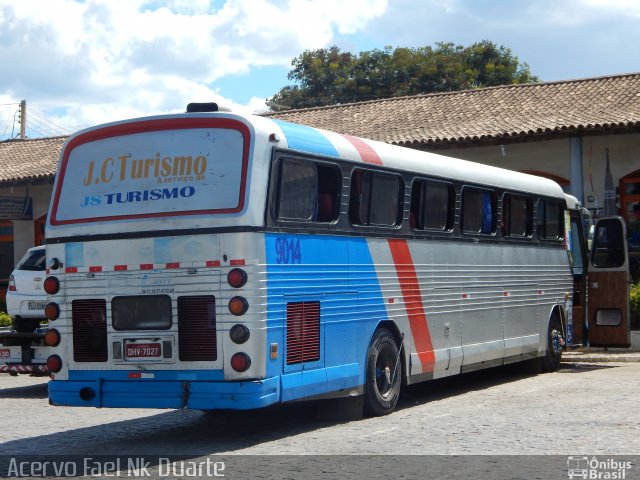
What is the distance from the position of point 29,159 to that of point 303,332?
27972mm

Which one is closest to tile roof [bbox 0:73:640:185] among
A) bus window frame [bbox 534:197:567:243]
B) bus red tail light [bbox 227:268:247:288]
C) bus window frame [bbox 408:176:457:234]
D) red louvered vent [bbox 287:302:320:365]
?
bus window frame [bbox 534:197:567:243]

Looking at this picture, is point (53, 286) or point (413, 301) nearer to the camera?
point (53, 286)

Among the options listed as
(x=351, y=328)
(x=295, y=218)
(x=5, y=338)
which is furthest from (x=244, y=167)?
(x=5, y=338)

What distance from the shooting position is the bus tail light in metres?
9.37

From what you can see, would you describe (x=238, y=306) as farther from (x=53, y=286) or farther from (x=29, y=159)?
(x=29, y=159)

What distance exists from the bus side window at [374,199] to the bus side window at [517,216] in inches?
127

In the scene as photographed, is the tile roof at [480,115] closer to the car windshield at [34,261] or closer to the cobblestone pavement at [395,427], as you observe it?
the cobblestone pavement at [395,427]

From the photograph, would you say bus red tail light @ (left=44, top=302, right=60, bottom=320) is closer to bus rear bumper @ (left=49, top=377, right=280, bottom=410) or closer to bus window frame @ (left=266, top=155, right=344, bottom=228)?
bus rear bumper @ (left=49, top=377, right=280, bottom=410)

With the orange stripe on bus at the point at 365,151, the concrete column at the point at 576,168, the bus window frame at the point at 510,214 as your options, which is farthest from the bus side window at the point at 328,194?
the concrete column at the point at 576,168

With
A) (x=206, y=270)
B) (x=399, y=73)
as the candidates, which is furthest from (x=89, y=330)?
(x=399, y=73)

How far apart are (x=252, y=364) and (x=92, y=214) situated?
223 centimetres

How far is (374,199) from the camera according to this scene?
37.7 feet

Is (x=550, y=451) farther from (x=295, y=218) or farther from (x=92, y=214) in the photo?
(x=92, y=214)

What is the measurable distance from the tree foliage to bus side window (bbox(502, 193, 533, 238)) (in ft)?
117
